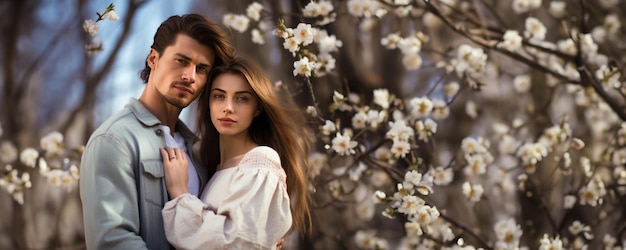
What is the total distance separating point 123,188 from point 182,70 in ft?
1.14

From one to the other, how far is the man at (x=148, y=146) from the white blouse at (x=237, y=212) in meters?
0.08

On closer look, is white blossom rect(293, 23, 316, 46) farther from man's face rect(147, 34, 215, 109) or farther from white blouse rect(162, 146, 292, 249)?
white blouse rect(162, 146, 292, 249)

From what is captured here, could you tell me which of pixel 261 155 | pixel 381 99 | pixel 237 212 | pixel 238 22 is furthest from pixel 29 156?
pixel 237 212

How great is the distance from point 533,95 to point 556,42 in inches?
13.9

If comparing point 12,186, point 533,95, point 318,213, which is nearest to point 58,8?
point 12,186

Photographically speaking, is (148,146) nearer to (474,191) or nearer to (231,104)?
(231,104)

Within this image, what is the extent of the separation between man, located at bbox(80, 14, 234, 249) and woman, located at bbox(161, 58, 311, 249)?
0.16 feet

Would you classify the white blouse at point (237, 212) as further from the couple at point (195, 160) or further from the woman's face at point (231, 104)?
the woman's face at point (231, 104)

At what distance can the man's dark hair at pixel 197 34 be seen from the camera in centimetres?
223

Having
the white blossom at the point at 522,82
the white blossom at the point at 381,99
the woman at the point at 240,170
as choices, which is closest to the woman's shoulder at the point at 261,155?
the woman at the point at 240,170

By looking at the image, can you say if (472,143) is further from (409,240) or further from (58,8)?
(58,8)

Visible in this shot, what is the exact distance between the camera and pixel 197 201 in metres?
2.07

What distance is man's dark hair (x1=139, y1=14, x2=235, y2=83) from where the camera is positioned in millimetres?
2230

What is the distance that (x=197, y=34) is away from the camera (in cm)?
223
